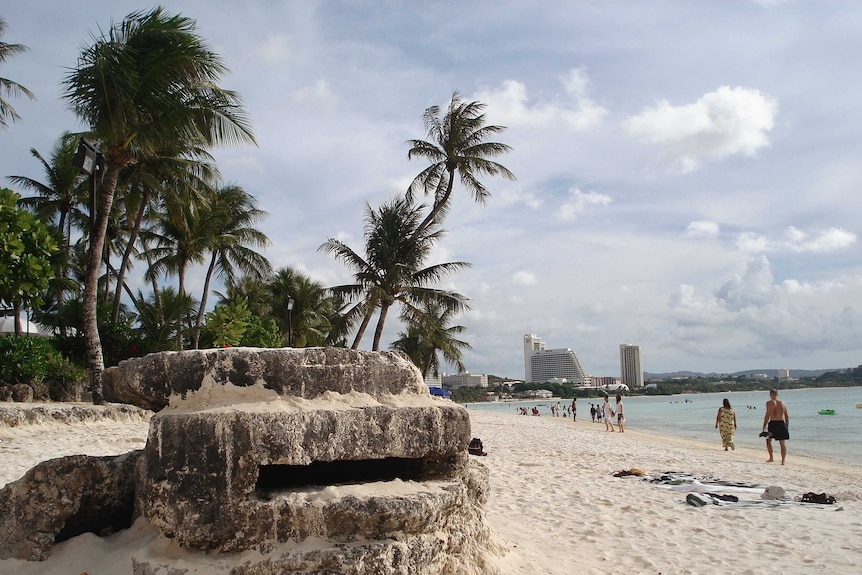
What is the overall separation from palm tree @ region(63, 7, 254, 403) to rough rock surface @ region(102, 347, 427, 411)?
10743 millimetres

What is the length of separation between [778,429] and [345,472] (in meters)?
12.0

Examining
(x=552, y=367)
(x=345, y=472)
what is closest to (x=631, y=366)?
(x=552, y=367)

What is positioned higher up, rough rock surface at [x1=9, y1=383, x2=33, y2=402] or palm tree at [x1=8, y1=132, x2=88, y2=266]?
palm tree at [x1=8, y1=132, x2=88, y2=266]

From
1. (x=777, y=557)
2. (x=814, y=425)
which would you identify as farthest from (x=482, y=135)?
(x=814, y=425)

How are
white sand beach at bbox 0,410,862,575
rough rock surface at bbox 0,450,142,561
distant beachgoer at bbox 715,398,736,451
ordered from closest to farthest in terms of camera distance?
rough rock surface at bbox 0,450,142,561 → white sand beach at bbox 0,410,862,575 → distant beachgoer at bbox 715,398,736,451

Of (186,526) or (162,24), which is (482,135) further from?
(186,526)

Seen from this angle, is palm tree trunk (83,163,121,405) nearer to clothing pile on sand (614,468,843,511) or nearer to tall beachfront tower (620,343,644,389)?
clothing pile on sand (614,468,843,511)

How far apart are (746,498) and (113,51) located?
553 inches

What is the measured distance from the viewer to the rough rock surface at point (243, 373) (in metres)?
3.81

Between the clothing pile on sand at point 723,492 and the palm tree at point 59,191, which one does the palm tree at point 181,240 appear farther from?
the clothing pile on sand at point 723,492

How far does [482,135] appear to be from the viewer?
72.7 ft

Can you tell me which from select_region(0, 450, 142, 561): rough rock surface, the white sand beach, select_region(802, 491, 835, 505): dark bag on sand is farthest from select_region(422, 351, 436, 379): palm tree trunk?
select_region(0, 450, 142, 561): rough rock surface

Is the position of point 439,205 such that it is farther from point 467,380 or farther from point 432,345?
point 467,380

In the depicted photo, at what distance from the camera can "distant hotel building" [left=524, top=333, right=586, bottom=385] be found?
459 ft
